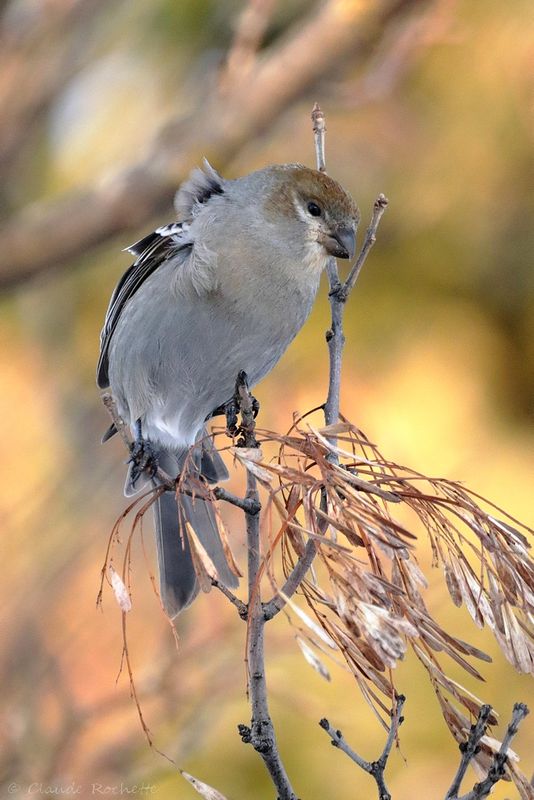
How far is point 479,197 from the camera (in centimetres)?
502

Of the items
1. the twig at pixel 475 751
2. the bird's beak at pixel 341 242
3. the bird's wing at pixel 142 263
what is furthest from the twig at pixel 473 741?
the bird's wing at pixel 142 263

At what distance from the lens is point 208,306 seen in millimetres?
2297

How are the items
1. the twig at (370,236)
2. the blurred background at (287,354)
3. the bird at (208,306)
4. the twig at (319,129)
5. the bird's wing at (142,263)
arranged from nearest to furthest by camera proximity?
the twig at (370,236), the twig at (319,129), the bird at (208,306), the bird's wing at (142,263), the blurred background at (287,354)

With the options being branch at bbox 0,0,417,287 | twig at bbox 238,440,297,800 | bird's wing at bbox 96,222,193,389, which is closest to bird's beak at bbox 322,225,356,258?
bird's wing at bbox 96,222,193,389

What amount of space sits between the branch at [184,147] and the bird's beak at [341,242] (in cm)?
161

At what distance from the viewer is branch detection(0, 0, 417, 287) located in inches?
152

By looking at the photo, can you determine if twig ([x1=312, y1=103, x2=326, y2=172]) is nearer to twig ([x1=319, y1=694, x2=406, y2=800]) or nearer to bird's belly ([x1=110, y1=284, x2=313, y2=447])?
bird's belly ([x1=110, y1=284, x2=313, y2=447])

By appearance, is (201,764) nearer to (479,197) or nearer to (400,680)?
(400,680)

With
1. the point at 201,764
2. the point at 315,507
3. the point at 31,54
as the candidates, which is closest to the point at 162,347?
the point at 315,507

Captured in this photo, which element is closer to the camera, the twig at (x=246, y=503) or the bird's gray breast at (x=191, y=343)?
the twig at (x=246, y=503)

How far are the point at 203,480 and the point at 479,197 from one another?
4.03 metres

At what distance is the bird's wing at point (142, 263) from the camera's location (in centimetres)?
250

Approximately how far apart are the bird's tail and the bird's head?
572 mm

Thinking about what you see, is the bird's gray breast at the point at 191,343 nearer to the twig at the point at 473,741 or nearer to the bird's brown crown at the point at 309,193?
the bird's brown crown at the point at 309,193
